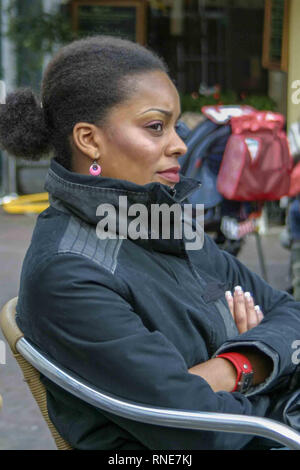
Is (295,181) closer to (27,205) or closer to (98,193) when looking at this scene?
(98,193)

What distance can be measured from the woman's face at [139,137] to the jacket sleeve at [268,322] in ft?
1.49

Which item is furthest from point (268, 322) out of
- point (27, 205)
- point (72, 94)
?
point (27, 205)

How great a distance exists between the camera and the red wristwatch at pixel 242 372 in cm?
200

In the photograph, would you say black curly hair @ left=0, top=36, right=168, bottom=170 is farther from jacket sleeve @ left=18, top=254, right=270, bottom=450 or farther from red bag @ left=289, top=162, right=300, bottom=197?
red bag @ left=289, top=162, right=300, bottom=197

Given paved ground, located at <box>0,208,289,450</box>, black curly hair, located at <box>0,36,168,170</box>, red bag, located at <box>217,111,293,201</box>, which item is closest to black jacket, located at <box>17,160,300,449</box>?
black curly hair, located at <box>0,36,168,170</box>

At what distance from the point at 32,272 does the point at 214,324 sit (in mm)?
532

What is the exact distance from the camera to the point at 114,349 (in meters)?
1.79

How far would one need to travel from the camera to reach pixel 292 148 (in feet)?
17.9

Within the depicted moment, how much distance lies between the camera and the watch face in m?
2.01

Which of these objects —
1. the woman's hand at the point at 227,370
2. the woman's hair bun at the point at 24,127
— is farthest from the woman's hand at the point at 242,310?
the woman's hair bun at the point at 24,127

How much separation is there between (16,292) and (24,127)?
437cm

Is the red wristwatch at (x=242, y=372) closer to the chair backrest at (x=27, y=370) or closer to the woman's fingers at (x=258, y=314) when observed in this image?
the woman's fingers at (x=258, y=314)

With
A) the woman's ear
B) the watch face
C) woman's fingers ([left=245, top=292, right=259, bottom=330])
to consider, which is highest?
the woman's ear

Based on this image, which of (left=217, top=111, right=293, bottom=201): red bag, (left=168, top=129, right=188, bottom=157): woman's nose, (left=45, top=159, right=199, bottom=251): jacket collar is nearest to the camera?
(left=45, top=159, right=199, bottom=251): jacket collar
